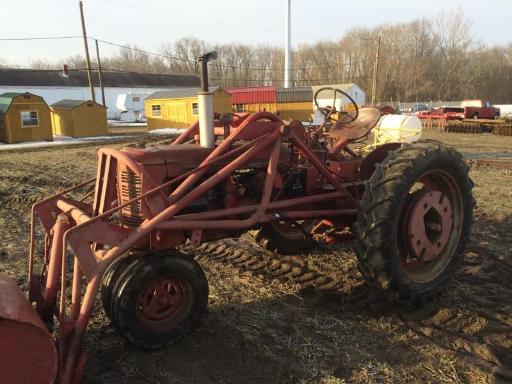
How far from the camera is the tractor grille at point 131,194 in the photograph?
10.2ft

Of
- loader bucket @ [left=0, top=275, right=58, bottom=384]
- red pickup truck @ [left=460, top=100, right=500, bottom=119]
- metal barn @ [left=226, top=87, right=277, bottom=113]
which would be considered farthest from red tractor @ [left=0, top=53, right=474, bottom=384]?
metal barn @ [left=226, top=87, right=277, bottom=113]

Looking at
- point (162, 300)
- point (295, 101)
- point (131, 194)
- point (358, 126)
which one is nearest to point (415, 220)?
Answer: point (358, 126)

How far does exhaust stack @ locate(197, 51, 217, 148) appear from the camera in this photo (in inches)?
130

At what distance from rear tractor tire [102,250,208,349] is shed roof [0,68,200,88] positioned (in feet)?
146

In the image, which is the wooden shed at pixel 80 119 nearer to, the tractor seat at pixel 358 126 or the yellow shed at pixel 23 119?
the yellow shed at pixel 23 119

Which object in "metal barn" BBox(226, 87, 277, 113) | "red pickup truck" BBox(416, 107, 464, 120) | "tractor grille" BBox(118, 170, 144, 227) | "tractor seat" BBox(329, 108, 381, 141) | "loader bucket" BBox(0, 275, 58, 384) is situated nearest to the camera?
Result: "loader bucket" BBox(0, 275, 58, 384)

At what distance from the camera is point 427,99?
62969mm

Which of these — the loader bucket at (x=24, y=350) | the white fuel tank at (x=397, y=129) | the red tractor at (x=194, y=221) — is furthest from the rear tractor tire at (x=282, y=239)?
the white fuel tank at (x=397, y=129)

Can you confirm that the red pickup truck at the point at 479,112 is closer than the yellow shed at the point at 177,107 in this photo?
Yes

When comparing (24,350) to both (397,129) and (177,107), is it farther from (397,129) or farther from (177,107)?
(177,107)

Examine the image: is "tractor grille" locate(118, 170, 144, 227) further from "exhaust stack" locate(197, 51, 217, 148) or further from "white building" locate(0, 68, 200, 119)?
"white building" locate(0, 68, 200, 119)

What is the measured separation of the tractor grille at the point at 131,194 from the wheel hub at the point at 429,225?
6.82ft

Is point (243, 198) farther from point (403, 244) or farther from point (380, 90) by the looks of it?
point (380, 90)

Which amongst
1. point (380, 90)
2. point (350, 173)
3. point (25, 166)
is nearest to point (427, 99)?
point (380, 90)
